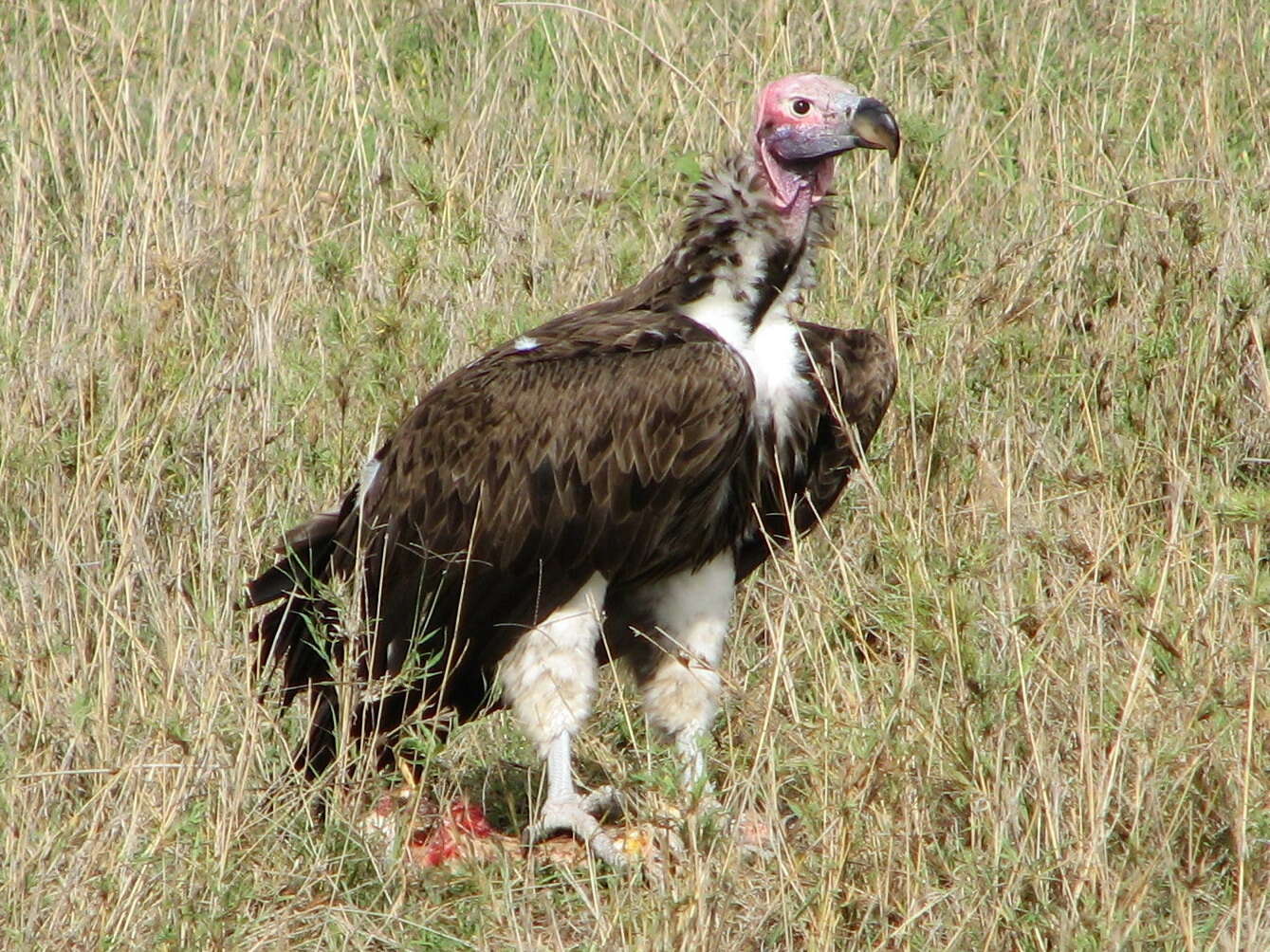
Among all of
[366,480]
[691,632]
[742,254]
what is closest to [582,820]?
[691,632]

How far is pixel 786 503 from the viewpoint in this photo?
402cm

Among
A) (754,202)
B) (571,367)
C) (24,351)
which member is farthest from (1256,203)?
(24,351)

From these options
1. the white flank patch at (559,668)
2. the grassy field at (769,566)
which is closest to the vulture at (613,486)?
the white flank patch at (559,668)

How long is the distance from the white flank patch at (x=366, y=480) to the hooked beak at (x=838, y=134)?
111 cm

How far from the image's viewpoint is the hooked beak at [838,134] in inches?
163

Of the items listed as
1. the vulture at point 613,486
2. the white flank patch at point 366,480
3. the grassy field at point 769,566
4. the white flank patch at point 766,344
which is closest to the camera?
the grassy field at point 769,566

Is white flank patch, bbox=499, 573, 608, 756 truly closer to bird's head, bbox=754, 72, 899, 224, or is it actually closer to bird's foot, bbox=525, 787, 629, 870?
bird's foot, bbox=525, 787, 629, 870

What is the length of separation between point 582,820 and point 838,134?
5.15 ft

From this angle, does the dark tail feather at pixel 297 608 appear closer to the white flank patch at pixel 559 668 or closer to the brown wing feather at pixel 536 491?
the brown wing feather at pixel 536 491

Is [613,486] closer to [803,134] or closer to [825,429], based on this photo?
[825,429]

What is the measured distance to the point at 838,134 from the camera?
419 cm

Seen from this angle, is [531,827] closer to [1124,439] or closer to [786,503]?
[786,503]

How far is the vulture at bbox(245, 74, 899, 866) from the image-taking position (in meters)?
3.88

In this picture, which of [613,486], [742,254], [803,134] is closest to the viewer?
[613,486]
